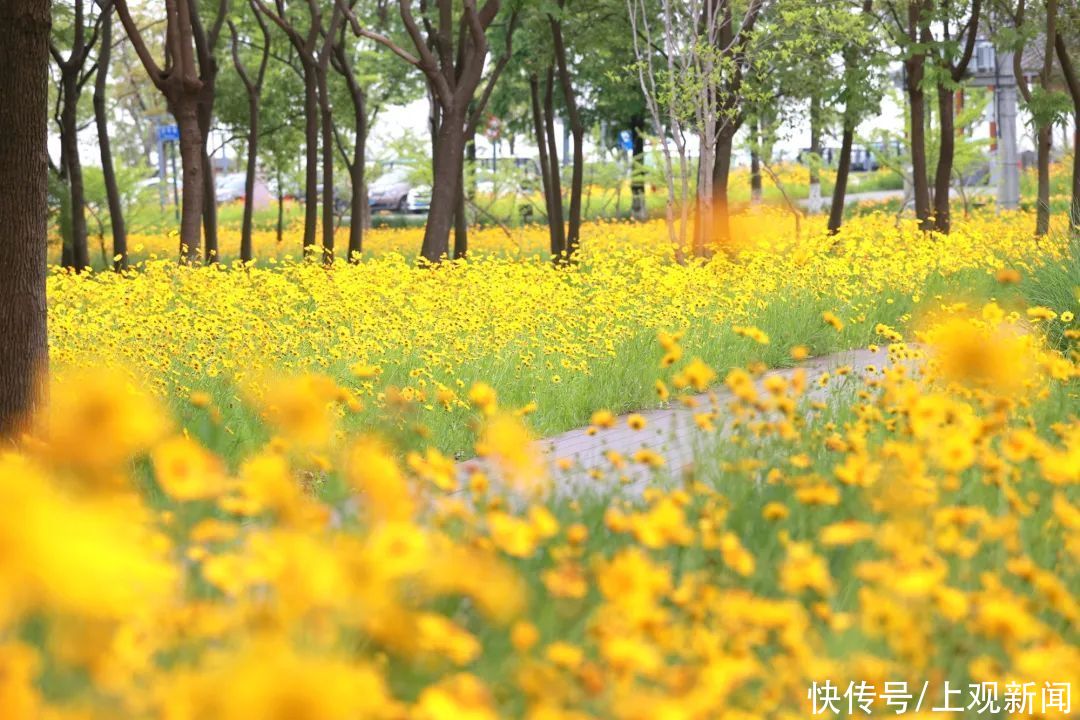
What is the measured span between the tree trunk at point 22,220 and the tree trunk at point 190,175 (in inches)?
330

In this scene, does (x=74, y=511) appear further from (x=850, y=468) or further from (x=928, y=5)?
(x=928, y=5)

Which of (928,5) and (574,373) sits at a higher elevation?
(928,5)

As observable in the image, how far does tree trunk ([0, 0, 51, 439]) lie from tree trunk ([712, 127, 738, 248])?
1291 centimetres

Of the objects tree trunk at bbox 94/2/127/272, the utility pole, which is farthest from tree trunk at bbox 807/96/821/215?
tree trunk at bbox 94/2/127/272

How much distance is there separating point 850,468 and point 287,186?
3565 centimetres

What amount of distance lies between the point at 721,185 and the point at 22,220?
13616mm

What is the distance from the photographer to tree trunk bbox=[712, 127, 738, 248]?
18609 mm

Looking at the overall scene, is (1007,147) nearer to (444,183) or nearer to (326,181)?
(326,181)

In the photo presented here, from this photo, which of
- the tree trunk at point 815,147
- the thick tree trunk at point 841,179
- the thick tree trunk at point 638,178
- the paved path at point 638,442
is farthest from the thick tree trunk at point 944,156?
the thick tree trunk at point 638,178

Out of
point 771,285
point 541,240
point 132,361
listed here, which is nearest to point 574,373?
point 132,361

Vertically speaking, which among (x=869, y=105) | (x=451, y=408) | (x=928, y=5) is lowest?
(x=451, y=408)

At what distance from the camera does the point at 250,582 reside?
7.51 feet

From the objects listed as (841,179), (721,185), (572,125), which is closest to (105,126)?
(572,125)

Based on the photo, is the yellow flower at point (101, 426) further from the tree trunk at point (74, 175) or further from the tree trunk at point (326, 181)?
the tree trunk at point (74, 175)
